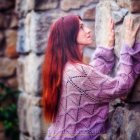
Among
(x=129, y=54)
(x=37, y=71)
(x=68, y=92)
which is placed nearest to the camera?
(x=129, y=54)

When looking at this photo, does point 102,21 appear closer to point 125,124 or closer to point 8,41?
point 125,124

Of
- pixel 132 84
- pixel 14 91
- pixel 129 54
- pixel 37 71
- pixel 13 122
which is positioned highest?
pixel 129 54

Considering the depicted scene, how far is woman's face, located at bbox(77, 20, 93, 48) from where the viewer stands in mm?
1882

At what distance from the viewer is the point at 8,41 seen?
3.19m

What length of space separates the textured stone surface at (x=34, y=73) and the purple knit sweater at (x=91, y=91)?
0.66m

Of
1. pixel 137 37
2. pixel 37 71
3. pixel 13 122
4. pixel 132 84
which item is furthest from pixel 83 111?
pixel 13 122

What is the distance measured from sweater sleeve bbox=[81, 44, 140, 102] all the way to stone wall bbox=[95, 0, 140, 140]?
5 centimetres

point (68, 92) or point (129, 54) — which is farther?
point (68, 92)

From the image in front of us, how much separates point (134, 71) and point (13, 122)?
1525 millimetres

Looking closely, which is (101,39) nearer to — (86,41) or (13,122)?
(86,41)

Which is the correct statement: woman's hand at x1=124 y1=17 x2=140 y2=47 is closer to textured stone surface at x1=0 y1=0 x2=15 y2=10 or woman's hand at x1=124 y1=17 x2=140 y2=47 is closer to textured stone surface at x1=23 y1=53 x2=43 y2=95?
textured stone surface at x1=23 y1=53 x2=43 y2=95

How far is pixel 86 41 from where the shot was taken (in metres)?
1.91

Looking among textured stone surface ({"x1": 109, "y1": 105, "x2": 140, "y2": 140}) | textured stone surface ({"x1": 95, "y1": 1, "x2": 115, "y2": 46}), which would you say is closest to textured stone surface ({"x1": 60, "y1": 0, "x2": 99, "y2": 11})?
textured stone surface ({"x1": 95, "y1": 1, "x2": 115, "y2": 46})

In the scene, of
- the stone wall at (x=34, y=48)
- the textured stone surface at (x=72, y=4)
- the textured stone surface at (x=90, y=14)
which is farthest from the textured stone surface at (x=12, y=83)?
the textured stone surface at (x=90, y=14)
